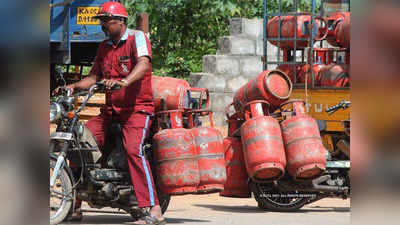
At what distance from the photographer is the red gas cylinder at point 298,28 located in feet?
31.3

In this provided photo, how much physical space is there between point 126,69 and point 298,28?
442 cm

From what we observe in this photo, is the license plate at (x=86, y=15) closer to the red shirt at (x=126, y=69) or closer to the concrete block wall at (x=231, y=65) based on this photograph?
the concrete block wall at (x=231, y=65)

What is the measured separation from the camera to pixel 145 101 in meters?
5.79

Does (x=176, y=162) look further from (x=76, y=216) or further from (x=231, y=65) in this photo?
(x=231, y=65)

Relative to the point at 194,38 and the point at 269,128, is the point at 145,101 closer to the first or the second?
the point at 269,128

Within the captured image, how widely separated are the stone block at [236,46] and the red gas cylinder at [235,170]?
6918mm

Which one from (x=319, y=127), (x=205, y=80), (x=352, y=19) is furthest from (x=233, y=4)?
(x=352, y=19)

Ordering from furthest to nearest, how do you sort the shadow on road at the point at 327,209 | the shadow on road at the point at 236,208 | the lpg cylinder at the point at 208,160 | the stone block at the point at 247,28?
1. the stone block at the point at 247,28
2. the shadow on road at the point at 327,209
3. the shadow on road at the point at 236,208
4. the lpg cylinder at the point at 208,160

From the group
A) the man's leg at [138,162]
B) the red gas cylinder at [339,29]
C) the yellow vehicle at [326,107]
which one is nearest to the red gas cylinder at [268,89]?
the yellow vehicle at [326,107]

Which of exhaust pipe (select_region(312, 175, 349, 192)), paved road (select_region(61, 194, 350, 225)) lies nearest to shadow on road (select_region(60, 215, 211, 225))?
paved road (select_region(61, 194, 350, 225))

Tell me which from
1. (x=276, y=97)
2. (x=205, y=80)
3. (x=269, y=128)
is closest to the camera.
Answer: (x=269, y=128)

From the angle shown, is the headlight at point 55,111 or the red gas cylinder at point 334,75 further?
the red gas cylinder at point 334,75

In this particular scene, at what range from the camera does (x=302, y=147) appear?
6.75 m

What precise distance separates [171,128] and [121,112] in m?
0.51
